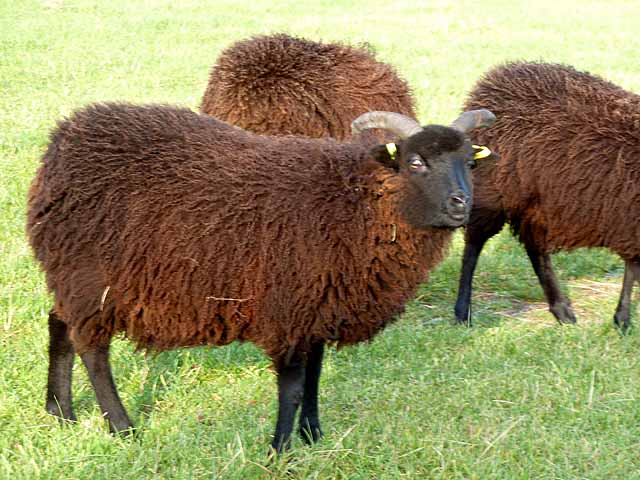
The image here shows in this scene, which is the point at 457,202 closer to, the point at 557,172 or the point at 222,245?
the point at 222,245

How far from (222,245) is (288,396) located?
0.85m

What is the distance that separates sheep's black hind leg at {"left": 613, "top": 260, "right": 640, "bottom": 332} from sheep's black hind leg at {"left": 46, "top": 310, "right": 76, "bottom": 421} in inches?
154

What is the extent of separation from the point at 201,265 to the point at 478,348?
2.34 metres

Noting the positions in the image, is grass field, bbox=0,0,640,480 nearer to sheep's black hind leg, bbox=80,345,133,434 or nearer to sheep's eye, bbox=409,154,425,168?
sheep's black hind leg, bbox=80,345,133,434

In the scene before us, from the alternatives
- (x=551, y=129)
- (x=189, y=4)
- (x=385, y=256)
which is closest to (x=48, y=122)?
(x=551, y=129)

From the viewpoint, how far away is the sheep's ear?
14.8ft

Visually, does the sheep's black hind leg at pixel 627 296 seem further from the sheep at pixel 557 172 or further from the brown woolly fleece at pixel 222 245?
the brown woolly fleece at pixel 222 245

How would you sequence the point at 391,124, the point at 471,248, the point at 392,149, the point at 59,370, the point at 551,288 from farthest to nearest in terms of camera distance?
the point at 471,248 → the point at 551,288 → the point at 59,370 → the point at 391,124 → the point at 392,149

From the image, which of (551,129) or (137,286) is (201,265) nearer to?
(137,286)

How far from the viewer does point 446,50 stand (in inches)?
711

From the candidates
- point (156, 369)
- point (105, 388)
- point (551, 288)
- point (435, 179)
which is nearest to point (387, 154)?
point (435, 179)

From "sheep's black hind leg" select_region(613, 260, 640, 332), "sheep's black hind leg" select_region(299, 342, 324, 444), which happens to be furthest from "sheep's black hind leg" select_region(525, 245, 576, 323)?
"sheep's black hind leg" select_region(299, 342, 324, 444)

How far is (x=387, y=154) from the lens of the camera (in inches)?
178

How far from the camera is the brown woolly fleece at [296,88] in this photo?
7.11 metres
